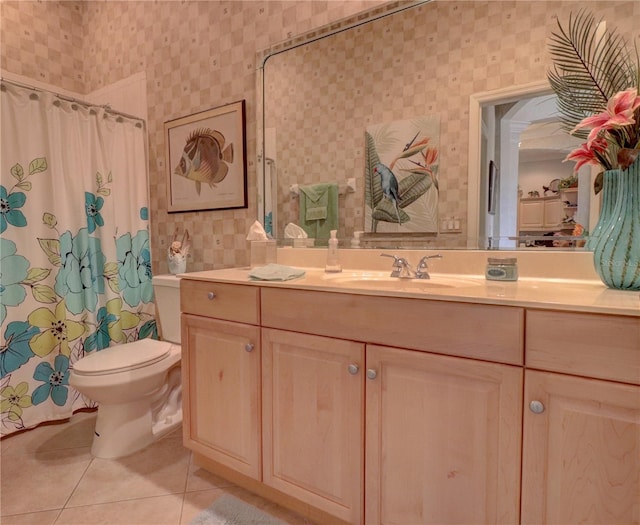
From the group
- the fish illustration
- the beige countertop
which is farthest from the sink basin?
the fish illustration

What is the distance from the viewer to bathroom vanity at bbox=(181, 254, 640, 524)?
82 centimetres

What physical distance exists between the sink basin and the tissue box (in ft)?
1.36

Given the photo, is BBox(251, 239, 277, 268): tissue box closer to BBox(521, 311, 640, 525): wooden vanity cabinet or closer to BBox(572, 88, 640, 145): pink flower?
BBox(521, 311, 640, 525): wooden vanity cabinet

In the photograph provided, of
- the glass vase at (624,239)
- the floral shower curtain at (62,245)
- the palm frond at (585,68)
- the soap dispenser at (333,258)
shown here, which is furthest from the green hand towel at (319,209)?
the floral shower curtain at (62,245)

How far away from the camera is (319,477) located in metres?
1.20

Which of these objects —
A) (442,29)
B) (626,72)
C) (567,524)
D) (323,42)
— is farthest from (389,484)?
(323,42)

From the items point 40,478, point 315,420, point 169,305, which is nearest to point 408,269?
point 315,420

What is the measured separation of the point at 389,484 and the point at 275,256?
1109 mm

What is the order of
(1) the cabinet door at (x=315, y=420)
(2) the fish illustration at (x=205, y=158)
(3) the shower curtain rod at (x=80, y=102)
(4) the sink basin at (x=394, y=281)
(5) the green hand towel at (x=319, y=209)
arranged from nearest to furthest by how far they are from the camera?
1. (1) the cabinet door at (x=315, y=420)
2. (4) the sink basin at (x=394, y=281)
3. (5) the green hand towel at (x=319, y=209)
4. (3) the shower curtain rod at (x=80, y=102)
5. (2) the fish illustration at (x=205, y=158)

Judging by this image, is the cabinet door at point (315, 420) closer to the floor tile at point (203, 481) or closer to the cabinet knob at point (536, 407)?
the floor tile at point (203, 481)

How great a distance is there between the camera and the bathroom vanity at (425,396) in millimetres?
815

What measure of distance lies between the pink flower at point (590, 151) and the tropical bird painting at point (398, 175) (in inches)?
19.1

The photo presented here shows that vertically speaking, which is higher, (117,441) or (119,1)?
(119,1)

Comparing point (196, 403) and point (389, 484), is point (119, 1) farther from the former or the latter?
point (389, 484)
